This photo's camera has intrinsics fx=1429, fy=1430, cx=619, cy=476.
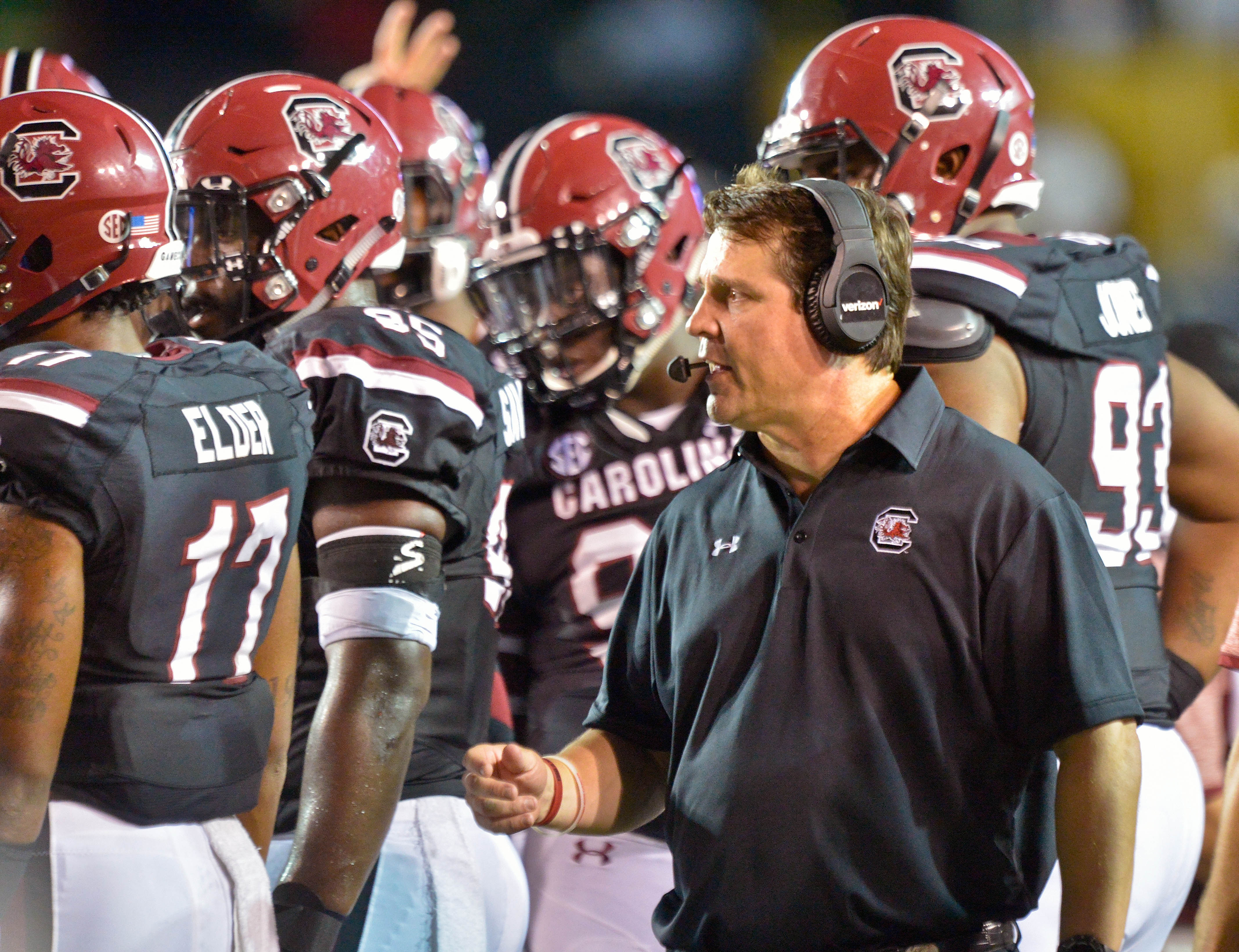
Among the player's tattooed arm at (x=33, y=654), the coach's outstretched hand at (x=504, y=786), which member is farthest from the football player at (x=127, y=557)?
the coach's outstretched hand at (x=504, y=786)

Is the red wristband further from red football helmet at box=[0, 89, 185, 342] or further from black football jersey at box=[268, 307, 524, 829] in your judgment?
red football helmet at box=[0, 89, 185, 342]

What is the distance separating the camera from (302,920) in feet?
8.51

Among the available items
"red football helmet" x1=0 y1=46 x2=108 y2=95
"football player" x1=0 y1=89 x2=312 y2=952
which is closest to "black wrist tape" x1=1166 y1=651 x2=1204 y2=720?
"football player" x1=0 y1=89 x2=312 y2=952

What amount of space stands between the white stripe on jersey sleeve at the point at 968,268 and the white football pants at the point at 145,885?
1611 mm

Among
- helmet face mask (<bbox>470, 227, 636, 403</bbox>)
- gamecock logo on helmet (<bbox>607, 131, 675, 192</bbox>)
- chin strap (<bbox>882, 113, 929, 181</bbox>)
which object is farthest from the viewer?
gamecock logo on helmet (<bbox>607, 131, 675, 192</bbox>)

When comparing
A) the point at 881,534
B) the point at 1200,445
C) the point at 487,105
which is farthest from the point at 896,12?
the point at 881,534

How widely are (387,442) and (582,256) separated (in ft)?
4.23

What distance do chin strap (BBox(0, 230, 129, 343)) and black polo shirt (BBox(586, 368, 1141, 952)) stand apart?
4.26ft

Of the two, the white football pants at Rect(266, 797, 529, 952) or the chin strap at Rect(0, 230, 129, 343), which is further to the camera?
the white football pants at Rect(266, 797, 529, 952)

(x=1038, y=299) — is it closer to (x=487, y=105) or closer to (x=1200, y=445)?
(x=1200, y=445)

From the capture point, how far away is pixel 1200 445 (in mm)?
3340

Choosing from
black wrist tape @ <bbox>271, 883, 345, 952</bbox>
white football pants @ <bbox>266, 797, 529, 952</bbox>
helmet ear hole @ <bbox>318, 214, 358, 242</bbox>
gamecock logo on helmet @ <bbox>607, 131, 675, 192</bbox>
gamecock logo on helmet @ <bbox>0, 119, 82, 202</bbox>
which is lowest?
white football pants @ <bbox>266, 797, 529, 952</bbox>

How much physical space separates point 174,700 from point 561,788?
28.6 inches

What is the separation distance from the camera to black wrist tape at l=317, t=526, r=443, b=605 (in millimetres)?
2768
